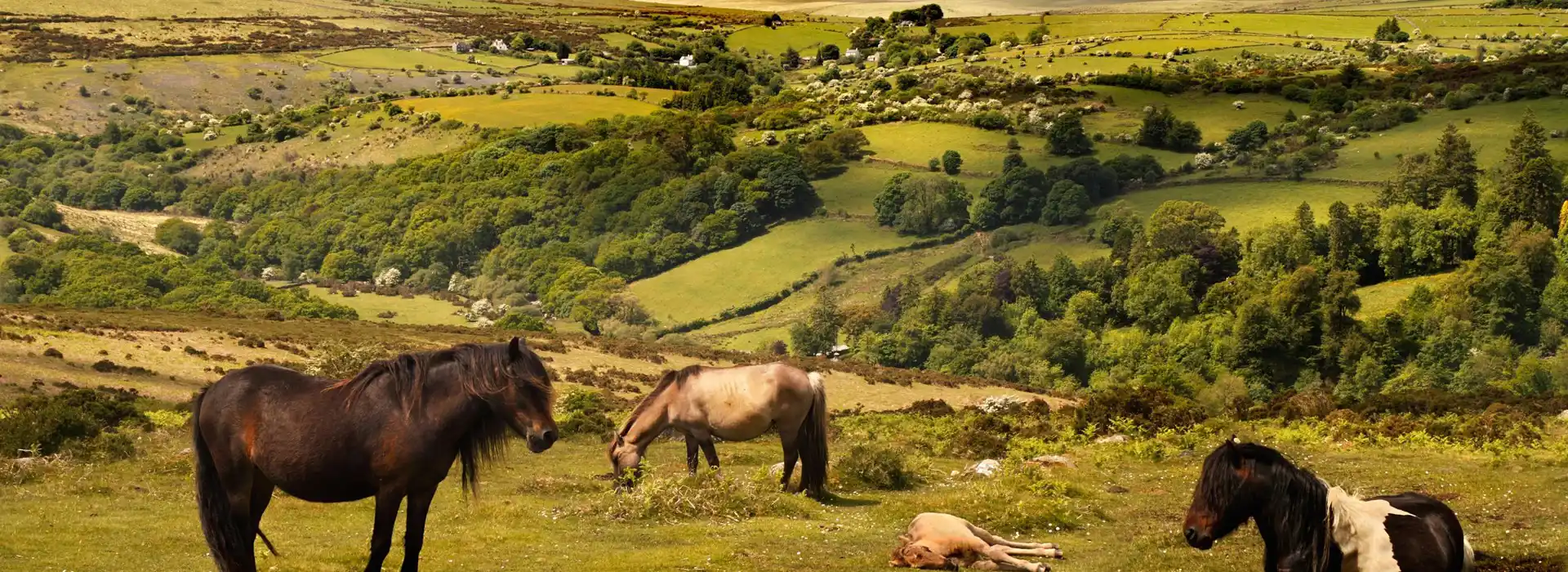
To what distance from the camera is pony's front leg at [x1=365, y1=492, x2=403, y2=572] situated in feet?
44.6

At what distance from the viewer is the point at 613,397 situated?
50.2 meters

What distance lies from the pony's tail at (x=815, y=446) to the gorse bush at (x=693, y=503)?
1.18 meters

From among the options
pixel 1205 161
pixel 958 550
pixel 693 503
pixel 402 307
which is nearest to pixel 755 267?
pixel 402 307

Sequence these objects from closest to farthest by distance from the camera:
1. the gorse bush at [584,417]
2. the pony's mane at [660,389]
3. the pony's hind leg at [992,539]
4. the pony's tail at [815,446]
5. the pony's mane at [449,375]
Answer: the pony's mane at [449,375]
the pony's hind leg at [992,539]
the pony's tail at [815,446]
the pony's mane at [660,389]
the gorse bush at [584,417]

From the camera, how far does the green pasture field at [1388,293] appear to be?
Result: 8738cm

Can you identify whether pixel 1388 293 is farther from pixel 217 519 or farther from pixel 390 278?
pixel 390 278

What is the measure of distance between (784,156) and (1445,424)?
410 ft

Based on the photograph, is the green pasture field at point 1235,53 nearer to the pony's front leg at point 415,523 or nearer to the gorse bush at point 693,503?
the gorse bush at point 693,503

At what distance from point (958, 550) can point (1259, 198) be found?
107 m

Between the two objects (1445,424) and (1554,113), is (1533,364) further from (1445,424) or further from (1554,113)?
(1554,113)

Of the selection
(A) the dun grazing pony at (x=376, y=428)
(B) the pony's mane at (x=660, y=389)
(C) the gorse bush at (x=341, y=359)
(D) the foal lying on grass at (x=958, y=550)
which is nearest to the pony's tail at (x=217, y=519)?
(A) the dun grazing pony at (x=376, y=428)

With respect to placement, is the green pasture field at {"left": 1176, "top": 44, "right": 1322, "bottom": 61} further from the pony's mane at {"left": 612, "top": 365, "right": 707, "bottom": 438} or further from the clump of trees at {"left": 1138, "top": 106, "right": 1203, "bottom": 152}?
the pony's mane at {"left": 612, "top": 365, "right": 707, "bottom": 438}

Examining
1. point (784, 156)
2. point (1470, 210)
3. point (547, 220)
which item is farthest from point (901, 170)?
point (1470, 210)

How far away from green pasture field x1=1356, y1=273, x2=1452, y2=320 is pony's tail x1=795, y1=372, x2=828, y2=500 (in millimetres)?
69833
